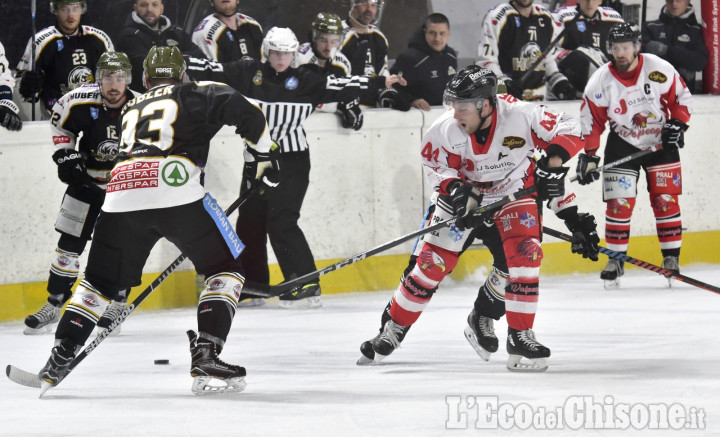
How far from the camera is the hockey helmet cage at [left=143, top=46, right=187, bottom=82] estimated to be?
4.84 m

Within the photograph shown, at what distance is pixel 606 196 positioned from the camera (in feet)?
24.6

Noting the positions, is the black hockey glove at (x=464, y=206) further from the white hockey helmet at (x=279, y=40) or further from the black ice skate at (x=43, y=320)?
the black ice skate at (x=43, y=320)

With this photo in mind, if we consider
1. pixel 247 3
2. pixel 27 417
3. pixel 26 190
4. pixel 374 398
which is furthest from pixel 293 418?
pixel 247 3

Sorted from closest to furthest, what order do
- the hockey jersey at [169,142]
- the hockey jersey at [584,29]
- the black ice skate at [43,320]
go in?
the hockey jersey at [169,142] < the black ice skate at [43,320] < the hockey jersey at [584,29]

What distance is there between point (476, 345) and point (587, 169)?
215 centimetres

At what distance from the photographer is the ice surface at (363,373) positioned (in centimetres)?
420

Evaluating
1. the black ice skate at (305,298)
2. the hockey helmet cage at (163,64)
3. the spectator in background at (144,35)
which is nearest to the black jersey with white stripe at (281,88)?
the spectator in background at (144,35)

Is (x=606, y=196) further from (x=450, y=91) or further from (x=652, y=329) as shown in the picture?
(x=450, y=91)

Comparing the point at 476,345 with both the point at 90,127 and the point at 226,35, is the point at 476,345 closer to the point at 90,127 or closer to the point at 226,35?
the point at 90,127

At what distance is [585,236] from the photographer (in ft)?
17.4

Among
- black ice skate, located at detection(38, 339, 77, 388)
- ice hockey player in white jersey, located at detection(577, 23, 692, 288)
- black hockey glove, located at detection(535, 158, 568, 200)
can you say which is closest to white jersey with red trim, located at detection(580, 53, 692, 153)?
ice hockey player in white jersey, located at detection(577, 23, 692, 288)

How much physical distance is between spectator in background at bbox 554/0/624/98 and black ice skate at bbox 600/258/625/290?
57.3 inches

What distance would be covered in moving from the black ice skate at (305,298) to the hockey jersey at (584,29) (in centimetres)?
249

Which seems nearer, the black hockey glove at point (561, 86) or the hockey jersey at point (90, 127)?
the hockey jersey at point (90, 127)
